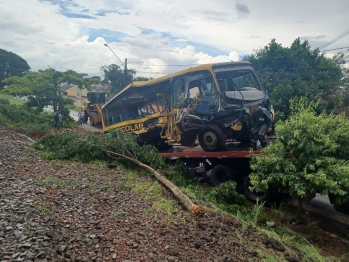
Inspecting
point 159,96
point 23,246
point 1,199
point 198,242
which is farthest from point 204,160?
point 23,246

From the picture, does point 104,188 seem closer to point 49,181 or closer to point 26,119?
point 49,181

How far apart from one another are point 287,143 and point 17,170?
6525 millimetres

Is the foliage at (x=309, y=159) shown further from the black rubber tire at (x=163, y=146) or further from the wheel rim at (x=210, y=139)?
the black rubber tire at (x=163, y=146)

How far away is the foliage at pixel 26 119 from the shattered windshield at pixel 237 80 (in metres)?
11.8

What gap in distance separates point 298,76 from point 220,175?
9295 millimetres

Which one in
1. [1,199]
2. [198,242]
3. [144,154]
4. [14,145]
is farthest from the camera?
[14,145]

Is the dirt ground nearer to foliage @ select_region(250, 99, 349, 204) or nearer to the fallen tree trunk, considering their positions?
the fallen tree trunk

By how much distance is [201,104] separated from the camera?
991 centimetres

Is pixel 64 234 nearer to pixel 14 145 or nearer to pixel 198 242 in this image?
pixel 198 242

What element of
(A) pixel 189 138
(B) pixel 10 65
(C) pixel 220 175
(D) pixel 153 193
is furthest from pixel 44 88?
(B) pixel 10 65

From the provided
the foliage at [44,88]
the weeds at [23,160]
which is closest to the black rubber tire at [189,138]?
the weeds at [23,160]

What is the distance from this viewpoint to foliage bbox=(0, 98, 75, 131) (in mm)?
17359

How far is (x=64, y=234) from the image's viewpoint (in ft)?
14.8

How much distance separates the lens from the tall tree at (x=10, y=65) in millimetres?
44562
